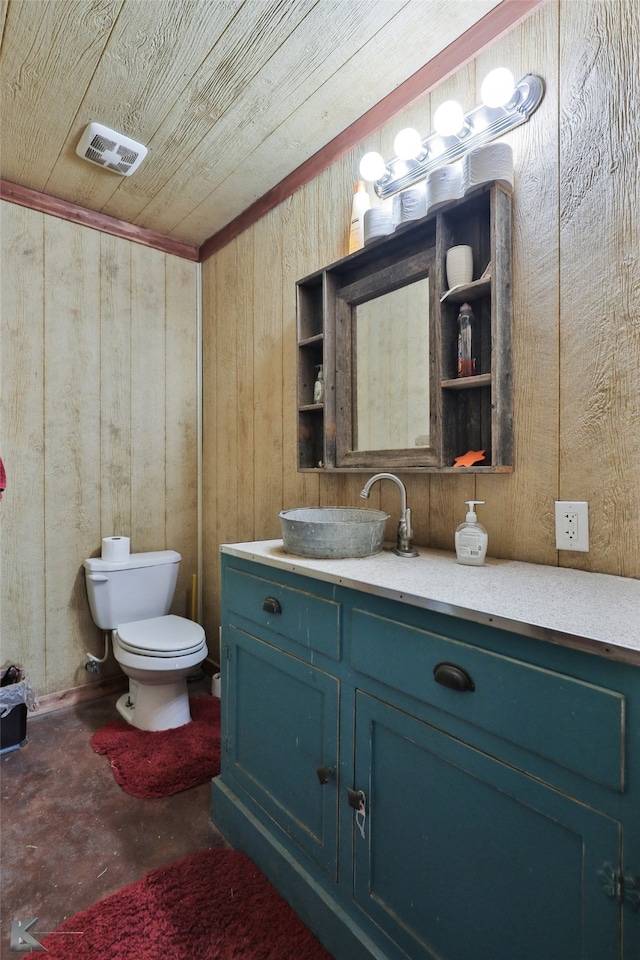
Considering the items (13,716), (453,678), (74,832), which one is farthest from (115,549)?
(453,678)

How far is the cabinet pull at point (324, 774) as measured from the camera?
1042 millimetres

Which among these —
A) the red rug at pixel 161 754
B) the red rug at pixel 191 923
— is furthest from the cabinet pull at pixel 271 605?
the red rug at pixel 161 754

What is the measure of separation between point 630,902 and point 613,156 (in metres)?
1.41

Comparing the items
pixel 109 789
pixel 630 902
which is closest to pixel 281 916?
pixel 109 789

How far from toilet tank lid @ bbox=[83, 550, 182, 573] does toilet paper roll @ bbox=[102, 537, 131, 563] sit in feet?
0.06

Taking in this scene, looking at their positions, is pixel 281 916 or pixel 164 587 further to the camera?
pixel 164 587

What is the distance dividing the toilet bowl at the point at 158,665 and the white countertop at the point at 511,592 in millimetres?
753

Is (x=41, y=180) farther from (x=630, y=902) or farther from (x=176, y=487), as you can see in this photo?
(x=630, y=902)

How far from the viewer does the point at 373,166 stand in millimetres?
1517

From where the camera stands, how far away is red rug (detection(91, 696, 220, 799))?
62.9 inches

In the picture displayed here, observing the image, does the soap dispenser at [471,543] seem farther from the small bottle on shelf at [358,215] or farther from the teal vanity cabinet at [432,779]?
the small bottle on shelf at [358,215]

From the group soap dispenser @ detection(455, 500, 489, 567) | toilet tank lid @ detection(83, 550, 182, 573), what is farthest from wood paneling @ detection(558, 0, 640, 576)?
toilet tank lid @ detection(83, 550, 182, 573)

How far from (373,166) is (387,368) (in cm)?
68

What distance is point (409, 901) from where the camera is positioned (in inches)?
34.8
